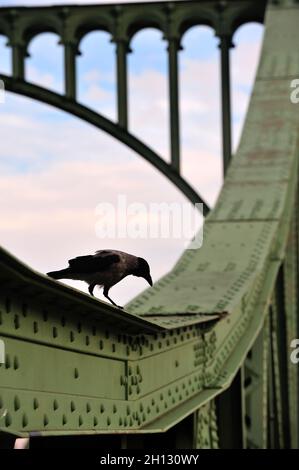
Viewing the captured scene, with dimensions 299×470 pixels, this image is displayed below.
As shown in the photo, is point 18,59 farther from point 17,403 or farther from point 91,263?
point 17,403

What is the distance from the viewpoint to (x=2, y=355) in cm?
610

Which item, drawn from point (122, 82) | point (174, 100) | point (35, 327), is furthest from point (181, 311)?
point (122, 82)

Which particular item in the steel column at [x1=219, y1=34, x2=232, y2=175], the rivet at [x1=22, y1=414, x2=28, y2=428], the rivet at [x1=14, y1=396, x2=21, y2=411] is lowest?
the rivet at [x1=22, y1=414, x2=28, y2=428]

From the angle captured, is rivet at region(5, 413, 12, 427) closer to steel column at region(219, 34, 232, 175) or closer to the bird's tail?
the bird's tail

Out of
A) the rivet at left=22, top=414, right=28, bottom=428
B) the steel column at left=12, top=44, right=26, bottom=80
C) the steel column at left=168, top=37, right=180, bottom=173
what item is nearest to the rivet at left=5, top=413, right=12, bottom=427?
the rivet at left=22, top=414, right=28, bottom=428

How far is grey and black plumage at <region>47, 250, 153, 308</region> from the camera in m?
6.88

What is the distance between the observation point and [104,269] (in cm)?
700

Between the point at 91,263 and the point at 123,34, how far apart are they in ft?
62.7

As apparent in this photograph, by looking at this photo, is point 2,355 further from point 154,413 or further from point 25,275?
point 154,413

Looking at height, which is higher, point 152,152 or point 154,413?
point 152,152

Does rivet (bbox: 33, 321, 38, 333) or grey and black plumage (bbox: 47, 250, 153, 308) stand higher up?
grey and black plumage (bbox: 47, 250, 153, 308)

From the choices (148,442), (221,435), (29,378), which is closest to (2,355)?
(29,378)

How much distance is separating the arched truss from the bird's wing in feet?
58.7
